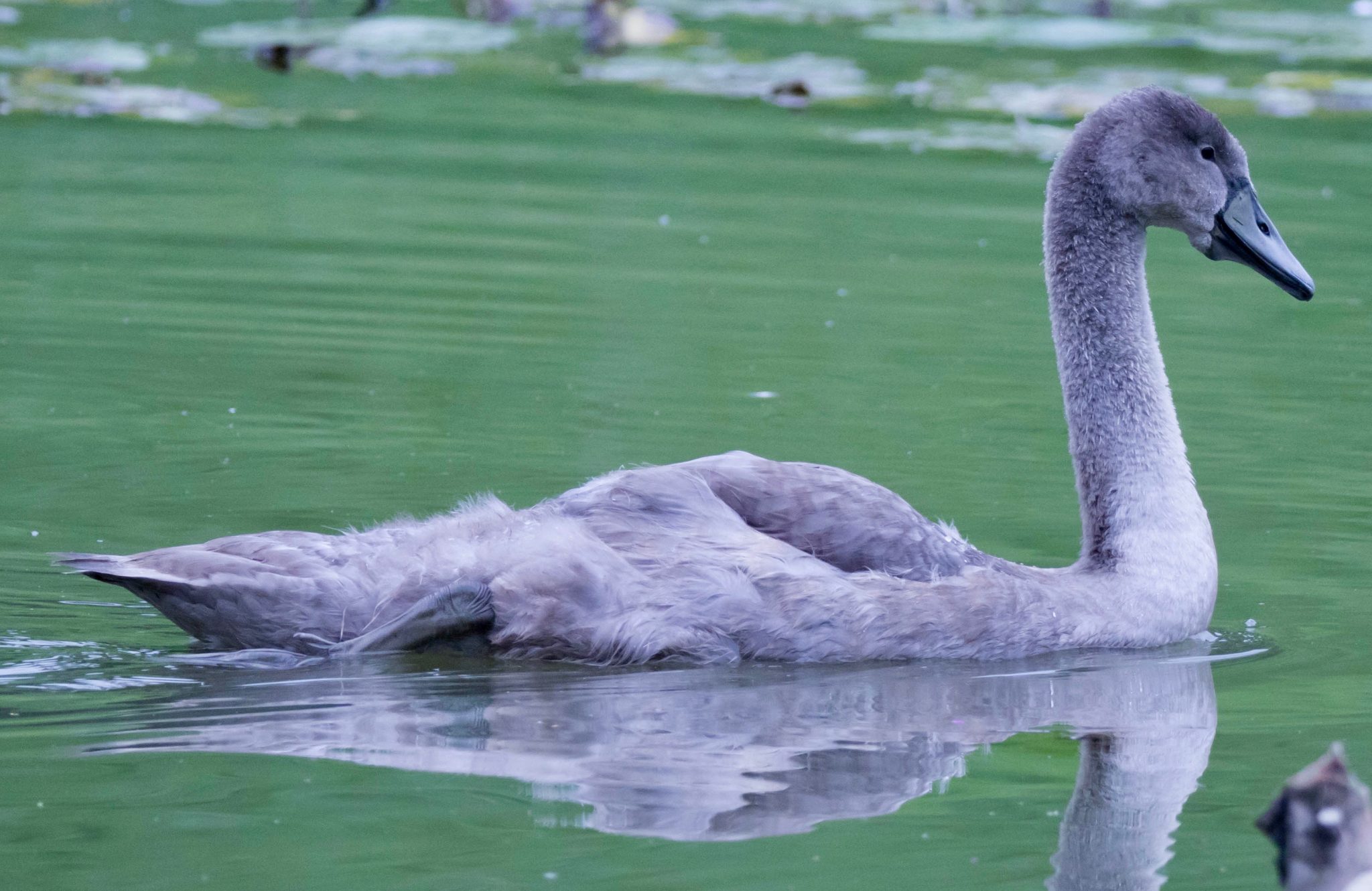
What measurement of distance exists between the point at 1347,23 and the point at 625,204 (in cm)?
812

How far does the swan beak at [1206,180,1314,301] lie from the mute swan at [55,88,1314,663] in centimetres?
56

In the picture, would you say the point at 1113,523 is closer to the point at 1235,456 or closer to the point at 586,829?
the point at 1235,456

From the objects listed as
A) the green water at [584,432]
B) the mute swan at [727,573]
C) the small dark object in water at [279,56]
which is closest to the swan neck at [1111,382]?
the mute swan at [727,573]

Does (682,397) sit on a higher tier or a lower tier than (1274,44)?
lower

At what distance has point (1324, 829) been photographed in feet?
13.1

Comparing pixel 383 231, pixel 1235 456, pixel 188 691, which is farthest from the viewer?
pixel 383 231

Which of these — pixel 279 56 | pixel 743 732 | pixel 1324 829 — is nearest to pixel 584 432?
pixel 743 732

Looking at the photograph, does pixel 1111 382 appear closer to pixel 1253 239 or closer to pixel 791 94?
pixel 1253 239

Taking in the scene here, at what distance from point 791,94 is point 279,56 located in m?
→ 3.51

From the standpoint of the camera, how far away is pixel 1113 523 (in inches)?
242

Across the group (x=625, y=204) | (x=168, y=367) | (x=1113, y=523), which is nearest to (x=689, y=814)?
(x=1113, y=523)

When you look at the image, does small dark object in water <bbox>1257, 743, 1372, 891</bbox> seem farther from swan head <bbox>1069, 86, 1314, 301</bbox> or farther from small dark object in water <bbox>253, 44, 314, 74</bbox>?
small dark object in water <bbox>253, 44, 314, 74</bbox>

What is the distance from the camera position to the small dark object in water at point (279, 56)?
49.6 ft

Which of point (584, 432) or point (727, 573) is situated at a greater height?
point (727, 573)
